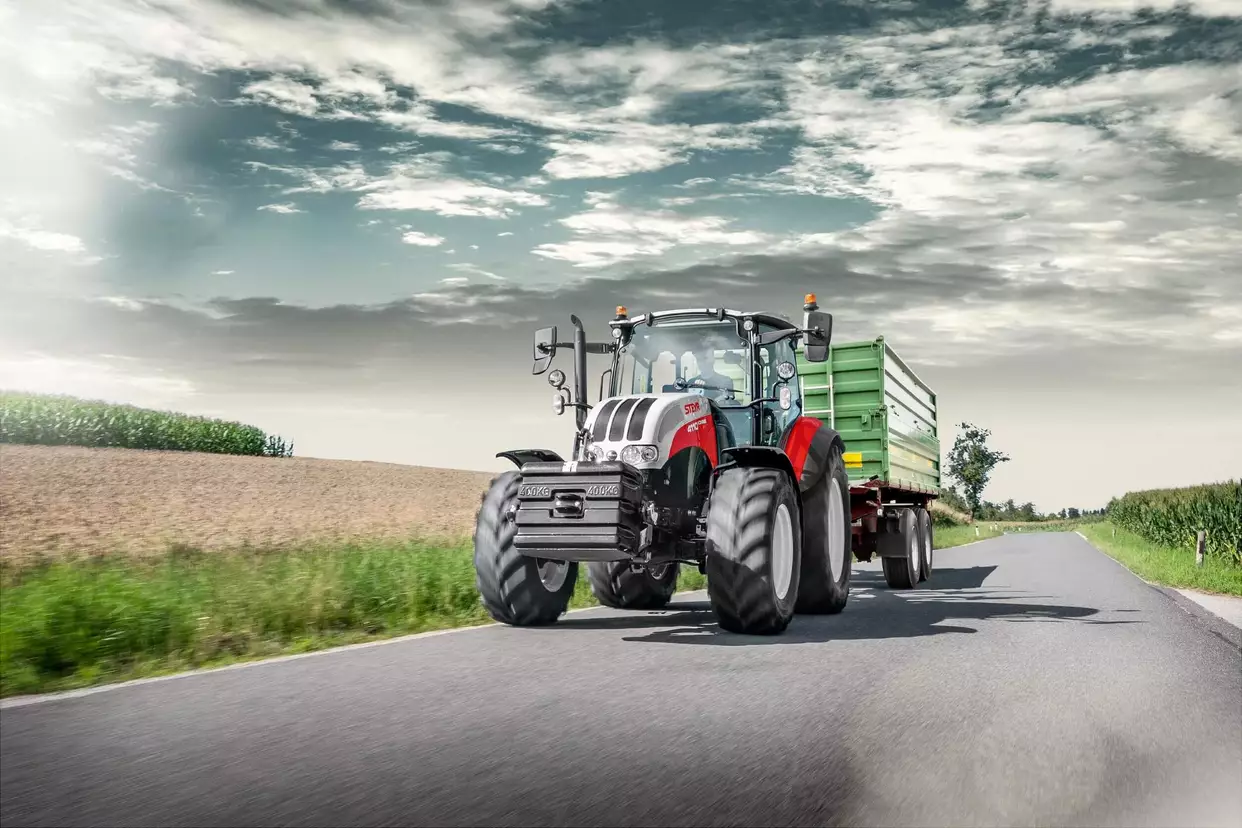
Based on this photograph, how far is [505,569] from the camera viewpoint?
9.78 metres

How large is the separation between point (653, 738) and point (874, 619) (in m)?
6.36

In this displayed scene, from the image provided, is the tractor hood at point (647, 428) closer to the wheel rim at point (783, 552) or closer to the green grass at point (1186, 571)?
the wheel rim at point (783, 552)

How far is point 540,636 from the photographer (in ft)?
30.4

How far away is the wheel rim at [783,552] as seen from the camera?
9.71 m

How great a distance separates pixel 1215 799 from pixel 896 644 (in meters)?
4.56

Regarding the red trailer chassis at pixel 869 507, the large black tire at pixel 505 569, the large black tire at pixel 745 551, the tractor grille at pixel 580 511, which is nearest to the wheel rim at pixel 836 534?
the large black tire at pixel 745 551

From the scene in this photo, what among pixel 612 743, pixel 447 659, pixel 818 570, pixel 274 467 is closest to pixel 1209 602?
pixel 818 570

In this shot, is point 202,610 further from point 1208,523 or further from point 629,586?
point 1208,523

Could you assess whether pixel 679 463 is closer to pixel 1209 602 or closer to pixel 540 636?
pixel 540 636

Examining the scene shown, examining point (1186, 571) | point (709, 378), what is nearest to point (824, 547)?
point (709, 378)

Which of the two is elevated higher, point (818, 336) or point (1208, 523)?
point (818, 336)

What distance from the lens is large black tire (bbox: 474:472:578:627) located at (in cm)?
979

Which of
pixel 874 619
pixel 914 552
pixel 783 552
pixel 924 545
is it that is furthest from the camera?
pixel 924 545

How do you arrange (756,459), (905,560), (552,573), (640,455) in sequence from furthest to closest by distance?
1. (905,560)
2. (552,573)
3. (756,459)
4. (640,455)
